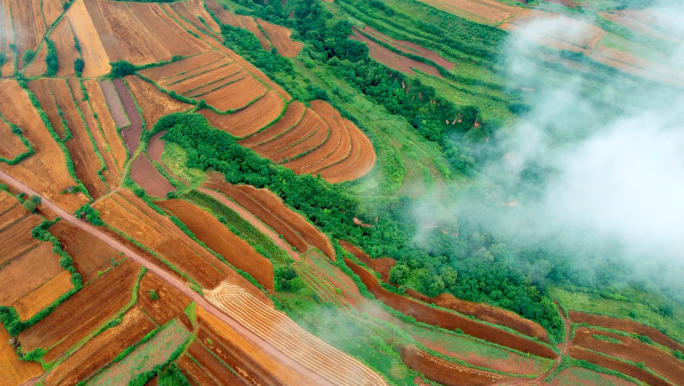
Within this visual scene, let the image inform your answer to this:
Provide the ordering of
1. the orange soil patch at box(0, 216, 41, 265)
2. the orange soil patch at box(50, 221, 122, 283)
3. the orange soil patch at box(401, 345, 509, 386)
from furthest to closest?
the orange soil patch at box(0, 216, 41, 265)
the orange soil patch at box(50, 221, 122, 283)
the orange soil patch at box(401, 345, 509, 386)

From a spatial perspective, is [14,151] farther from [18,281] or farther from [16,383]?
[16,383]

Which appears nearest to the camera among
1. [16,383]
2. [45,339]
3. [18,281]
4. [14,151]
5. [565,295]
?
[16,383]

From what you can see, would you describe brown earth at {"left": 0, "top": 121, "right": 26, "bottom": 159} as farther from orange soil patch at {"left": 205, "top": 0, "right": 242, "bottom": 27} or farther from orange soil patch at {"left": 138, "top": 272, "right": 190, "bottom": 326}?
orange soil patch at {"left": 205, "top": 0, "right": 242, "bottom": 27}

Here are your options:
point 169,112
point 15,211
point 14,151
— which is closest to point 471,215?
point 169,112

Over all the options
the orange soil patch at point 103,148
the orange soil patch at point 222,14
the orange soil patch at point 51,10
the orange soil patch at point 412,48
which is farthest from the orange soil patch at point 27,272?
the orange soil patch at point 412,48

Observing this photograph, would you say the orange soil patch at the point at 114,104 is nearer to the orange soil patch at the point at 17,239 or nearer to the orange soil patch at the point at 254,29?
the orange soil patch at the point at 17,239

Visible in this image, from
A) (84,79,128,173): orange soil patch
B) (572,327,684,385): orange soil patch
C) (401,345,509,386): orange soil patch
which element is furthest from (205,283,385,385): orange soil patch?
(84,79,128,173): orange soil patch
